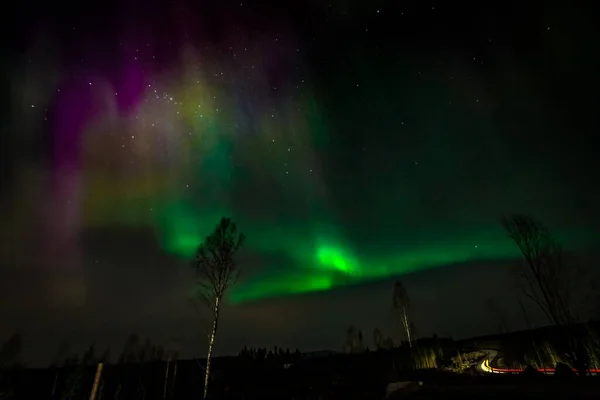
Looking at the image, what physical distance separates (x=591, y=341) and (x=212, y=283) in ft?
82.2

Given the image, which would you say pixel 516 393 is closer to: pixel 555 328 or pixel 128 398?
pixel 555 328

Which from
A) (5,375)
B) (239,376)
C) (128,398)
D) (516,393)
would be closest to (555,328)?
(516,393)

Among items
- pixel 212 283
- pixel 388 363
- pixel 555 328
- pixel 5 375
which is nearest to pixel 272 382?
pixel 388 363

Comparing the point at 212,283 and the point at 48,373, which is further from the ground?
the point at 212,283

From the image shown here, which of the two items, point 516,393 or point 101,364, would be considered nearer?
point 516,393

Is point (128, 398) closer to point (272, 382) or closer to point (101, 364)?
point (272, 382)

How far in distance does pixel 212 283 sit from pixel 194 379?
6648 centimetres

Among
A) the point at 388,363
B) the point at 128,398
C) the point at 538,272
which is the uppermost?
the point at 538,272

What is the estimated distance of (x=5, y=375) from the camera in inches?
2424

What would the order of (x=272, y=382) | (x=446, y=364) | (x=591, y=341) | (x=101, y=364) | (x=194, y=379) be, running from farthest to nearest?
1. (x=194, y=379)
2. (x=272, y=382)
3. (x=446, y=364)
4. (x=591, y=341)
5. (x=101, y=364)

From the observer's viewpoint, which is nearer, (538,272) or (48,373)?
(538,272)

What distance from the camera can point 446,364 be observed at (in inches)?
1329

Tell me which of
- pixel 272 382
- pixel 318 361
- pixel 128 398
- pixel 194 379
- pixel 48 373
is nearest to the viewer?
pixel 272 382

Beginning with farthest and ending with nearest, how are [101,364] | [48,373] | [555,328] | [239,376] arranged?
1. [48,373]
2. [239,376]
3. [555,328]
4. [101,364]
